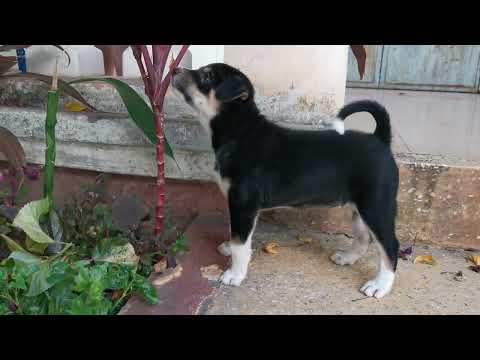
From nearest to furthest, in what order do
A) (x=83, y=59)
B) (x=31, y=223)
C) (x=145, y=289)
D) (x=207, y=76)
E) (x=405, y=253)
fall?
(x=145, y=289)
(x=31, y=223)
(x=207, y=76)
(x=405, y=253)
(x=83, y=59)

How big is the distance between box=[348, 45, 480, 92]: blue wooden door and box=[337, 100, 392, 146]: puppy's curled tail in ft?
14.2

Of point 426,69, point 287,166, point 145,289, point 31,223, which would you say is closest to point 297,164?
point 287,166

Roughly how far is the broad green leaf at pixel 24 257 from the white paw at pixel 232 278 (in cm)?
94

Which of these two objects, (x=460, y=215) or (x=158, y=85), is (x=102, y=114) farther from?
(x=460, y=215)

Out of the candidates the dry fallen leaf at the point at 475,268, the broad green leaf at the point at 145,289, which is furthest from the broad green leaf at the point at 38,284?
the dry fallen leaf at the point at 475,268

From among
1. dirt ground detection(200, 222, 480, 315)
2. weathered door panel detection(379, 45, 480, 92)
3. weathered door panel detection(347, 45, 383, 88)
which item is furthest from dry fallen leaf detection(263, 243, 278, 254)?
weathered door panel detection(379, 45, 480, 92)

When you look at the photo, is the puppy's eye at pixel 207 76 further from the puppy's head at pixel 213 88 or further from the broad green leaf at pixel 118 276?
the broad green leaf at pixel 118 276

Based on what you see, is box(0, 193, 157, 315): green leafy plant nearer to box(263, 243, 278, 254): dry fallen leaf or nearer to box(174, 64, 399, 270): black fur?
box(174, 64, 399, 270): black fur

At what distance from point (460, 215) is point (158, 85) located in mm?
2028

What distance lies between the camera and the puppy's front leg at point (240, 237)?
262 centimetres

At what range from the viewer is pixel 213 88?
2.68 metres

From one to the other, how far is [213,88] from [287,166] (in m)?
0.59

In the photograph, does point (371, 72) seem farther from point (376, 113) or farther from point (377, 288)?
point (377, 288)

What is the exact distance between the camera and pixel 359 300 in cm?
255
